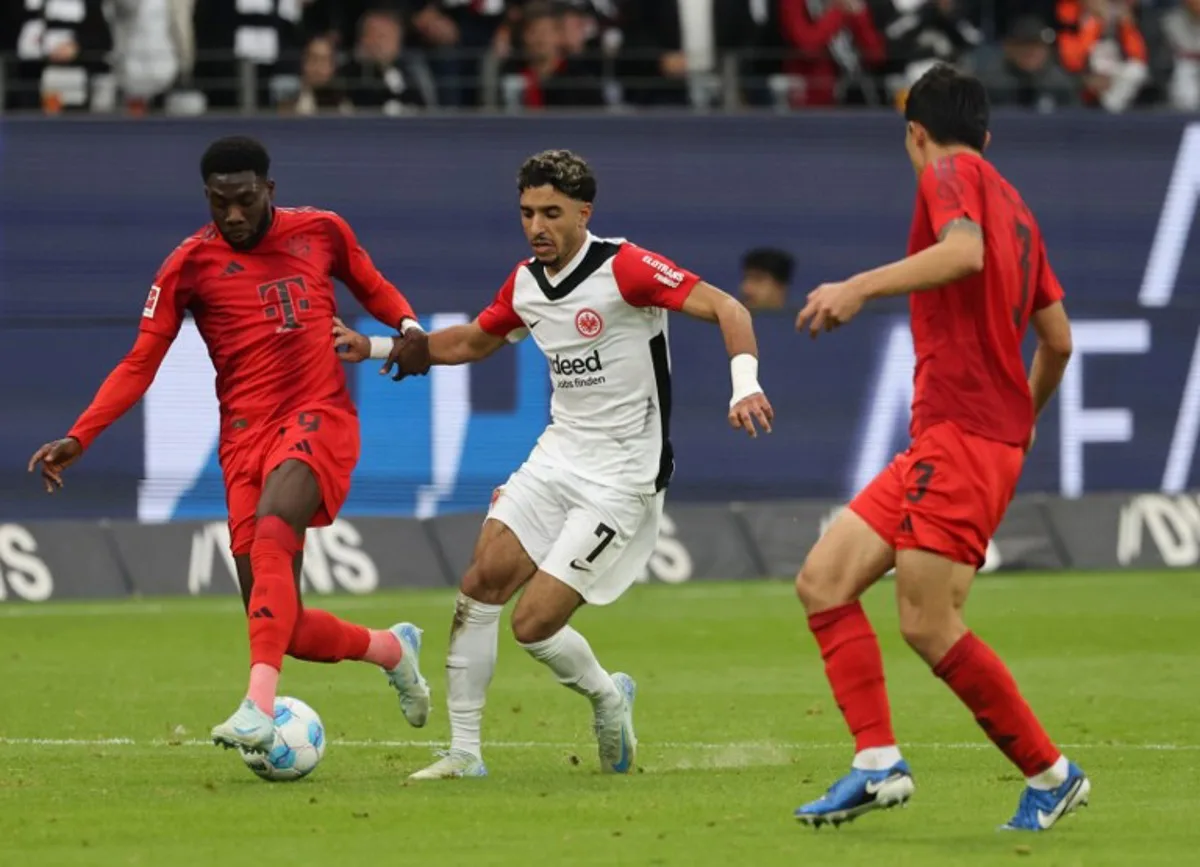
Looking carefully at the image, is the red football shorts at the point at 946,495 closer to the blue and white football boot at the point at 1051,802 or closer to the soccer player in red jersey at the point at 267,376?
the blue and white football boot at the point at 1051,802

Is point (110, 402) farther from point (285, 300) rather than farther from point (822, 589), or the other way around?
point (822, 589)

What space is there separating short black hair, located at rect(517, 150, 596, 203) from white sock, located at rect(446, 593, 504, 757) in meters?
1.58

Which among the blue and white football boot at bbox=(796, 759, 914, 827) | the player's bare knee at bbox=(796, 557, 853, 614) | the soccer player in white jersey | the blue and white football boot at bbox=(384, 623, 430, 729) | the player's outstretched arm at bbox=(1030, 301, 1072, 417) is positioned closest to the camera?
the blue and white football boot at bbox=(796, 759, 914, 827)

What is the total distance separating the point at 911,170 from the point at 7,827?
12979 mm

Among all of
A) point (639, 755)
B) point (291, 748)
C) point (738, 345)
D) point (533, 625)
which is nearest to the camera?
point (738, 345)

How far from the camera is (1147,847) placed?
25.2ft

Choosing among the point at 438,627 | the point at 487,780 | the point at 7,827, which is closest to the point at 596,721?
the point at 487,780

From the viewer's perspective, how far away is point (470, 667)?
9.69 meters

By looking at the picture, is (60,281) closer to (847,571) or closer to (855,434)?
(855,434)

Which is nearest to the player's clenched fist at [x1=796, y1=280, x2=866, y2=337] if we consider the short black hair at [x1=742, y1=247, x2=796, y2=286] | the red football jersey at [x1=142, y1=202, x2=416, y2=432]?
the red football jersey at [x1=142, y1=202, x2=416, y2=432]

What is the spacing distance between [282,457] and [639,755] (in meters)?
1.92

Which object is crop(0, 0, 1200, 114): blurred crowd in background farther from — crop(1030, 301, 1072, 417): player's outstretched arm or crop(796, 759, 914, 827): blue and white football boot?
crop(796, 759, 914, 827): blue and white football boot

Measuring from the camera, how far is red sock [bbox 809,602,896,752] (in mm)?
7879

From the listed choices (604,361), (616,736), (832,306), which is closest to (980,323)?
(832,306)
